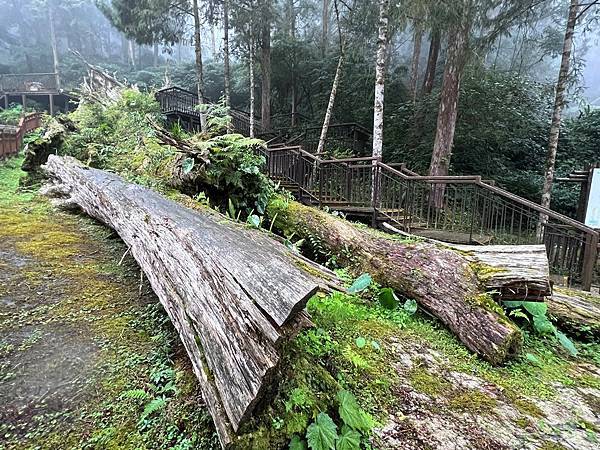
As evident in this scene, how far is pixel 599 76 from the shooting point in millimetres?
53094

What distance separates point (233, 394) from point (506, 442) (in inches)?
55.0

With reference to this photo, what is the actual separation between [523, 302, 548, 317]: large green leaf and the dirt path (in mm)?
2655

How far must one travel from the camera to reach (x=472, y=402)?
80.3 inches

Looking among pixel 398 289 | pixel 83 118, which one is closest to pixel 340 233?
pixel 398 289

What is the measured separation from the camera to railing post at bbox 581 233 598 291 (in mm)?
4836

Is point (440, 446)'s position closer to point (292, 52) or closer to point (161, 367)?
point (161, 367)

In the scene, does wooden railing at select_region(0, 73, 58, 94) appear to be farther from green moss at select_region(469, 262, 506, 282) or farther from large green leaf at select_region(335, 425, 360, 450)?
large green leaf at select_region(335, 425, 360, 450)

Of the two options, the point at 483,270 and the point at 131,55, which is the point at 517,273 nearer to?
the point at 483,270

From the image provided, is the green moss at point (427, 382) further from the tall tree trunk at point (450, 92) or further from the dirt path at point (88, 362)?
the tall tree trunk at point (450, 92)

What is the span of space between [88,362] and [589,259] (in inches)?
237

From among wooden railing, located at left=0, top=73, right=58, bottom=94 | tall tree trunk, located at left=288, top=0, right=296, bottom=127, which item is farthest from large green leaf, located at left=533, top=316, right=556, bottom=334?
wooden railing, located at left=0, top=73, right=58, bottom=94

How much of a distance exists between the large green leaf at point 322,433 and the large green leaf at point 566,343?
228 centimetres

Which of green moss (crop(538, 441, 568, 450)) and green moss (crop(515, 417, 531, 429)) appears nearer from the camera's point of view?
green moss (crop(538, 441, 568, 450))

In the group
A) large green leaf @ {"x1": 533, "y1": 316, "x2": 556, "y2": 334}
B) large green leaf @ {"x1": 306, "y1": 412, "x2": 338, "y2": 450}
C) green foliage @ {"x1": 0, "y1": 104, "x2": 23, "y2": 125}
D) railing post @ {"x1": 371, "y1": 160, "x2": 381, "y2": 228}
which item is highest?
green foliage @ {"x1": 0, "y1": 104, "x2": 23, "y2": 125}
